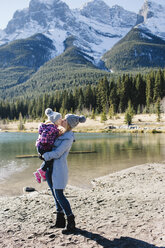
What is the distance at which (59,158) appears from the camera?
521 centimetres

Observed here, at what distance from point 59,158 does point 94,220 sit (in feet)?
6.58

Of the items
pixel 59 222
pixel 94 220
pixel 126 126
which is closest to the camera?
pixel 59 222

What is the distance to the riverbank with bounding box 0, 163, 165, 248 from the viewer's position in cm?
478

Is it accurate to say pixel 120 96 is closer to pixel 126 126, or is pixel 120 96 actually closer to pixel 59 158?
pixel 126 126

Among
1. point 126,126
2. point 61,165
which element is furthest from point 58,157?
point 126,126

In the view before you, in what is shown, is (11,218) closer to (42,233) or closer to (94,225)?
(42,233)

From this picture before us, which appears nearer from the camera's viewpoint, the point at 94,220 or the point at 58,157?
the point at 58,157

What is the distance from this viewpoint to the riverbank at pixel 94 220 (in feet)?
15.7

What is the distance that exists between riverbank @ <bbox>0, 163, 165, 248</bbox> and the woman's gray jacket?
1.17 metres

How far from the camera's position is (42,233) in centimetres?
525

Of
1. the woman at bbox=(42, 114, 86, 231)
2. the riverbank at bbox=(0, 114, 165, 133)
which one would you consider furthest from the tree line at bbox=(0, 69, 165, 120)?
the woman at bbox=(42, 114, 86, 231)

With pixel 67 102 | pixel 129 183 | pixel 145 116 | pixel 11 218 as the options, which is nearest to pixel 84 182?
pixel 129 183

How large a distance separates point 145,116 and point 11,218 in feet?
230

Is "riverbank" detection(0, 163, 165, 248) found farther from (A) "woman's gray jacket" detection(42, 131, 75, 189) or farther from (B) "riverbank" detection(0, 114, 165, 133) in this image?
(B) "riverbank" detection(0, 114, 165, 133)
